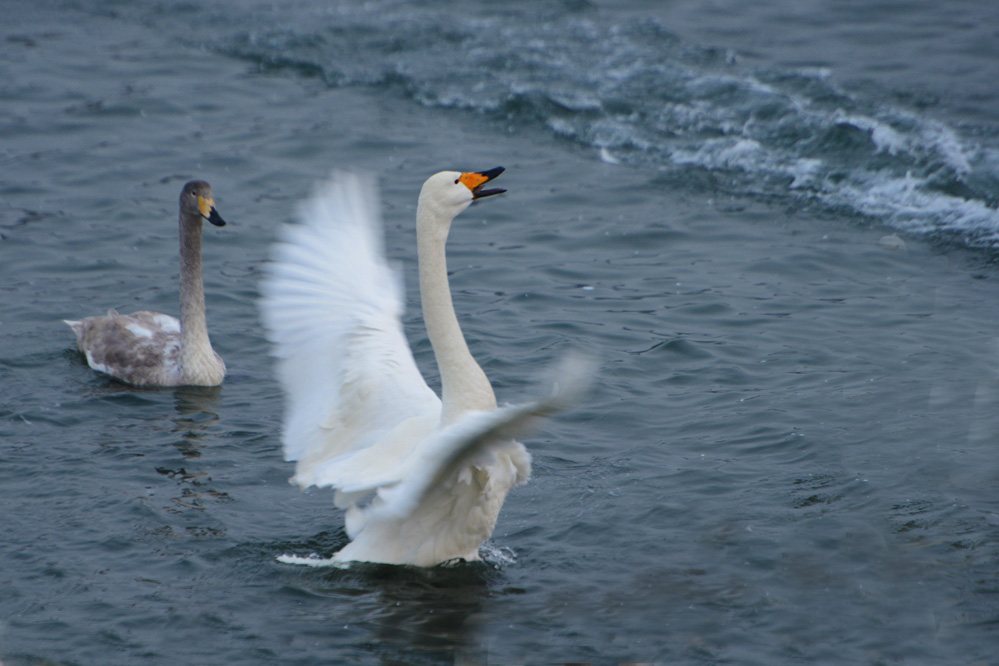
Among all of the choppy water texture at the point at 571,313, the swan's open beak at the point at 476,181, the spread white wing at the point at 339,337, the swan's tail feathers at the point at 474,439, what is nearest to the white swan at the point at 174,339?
the choppy water texture at the point at 571,313

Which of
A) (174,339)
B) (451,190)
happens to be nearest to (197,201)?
(174,339)

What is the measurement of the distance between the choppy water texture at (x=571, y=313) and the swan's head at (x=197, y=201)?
1042 mm

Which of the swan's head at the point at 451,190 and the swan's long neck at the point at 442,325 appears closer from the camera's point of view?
the swan's long neck at the point at 442,325

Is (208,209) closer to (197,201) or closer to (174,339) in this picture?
(197,201)

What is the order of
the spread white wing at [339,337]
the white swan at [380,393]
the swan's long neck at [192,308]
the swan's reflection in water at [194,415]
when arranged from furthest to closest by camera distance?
the swan's long neck at [192,308]
the swan's reflection in water at [194,415]
the spread white wing at [339,337]
the white swan at [380,393]

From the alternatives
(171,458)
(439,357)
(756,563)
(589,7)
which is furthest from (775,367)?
(589,7)

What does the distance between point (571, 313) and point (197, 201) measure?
2911 mm

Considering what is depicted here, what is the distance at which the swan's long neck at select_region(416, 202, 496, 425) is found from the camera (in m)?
5.45

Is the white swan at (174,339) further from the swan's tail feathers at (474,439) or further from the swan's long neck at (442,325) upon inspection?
the swan's tail feathers at (474,439)

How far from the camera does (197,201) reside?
8.71 meters

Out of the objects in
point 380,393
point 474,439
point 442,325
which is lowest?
point 380,393

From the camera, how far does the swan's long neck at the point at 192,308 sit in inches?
320

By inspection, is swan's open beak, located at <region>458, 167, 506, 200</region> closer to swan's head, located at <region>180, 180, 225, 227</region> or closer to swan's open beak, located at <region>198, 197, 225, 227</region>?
swan's open beak, located at <region>198, 197, 225, 227</region>

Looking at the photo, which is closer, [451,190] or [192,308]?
[451,190]
